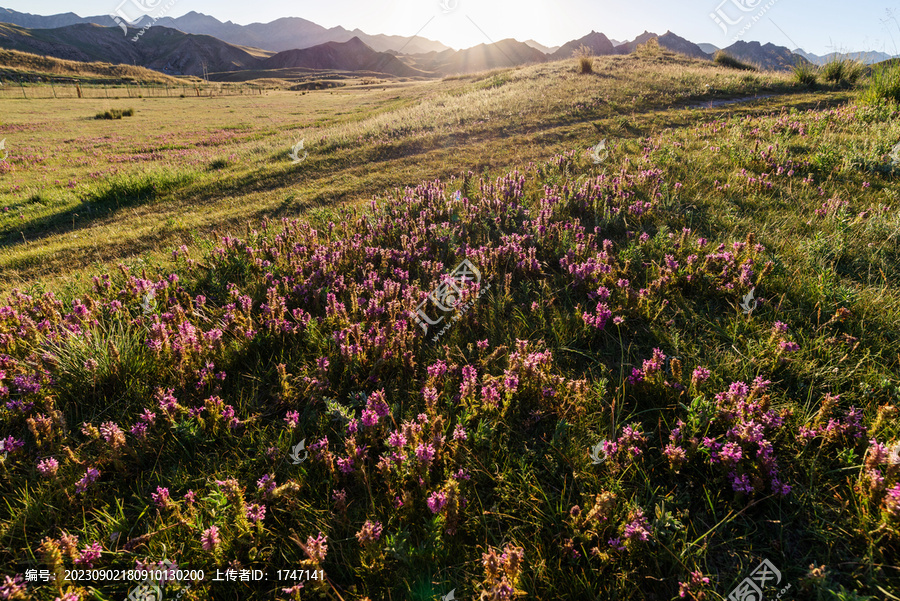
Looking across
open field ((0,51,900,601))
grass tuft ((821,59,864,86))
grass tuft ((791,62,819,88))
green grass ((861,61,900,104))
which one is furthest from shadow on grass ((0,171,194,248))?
grass tuft ((821,59,864,86))

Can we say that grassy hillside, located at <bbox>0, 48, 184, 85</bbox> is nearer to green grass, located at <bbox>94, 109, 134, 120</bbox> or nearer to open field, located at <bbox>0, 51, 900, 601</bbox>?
green grass, located at <bbox>94, 109, 134, 120</bbox>

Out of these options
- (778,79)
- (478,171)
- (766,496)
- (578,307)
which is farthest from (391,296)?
(778,79)

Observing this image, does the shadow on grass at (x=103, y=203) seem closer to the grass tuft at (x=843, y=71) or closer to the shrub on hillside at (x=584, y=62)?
the shrub on hillside at (x=584, y=62)

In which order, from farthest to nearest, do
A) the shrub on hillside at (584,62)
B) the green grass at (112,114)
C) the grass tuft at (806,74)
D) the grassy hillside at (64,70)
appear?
the grassy hillside at (64,70), the green grass at (112,114), the shrub on hillside at (584,62), the grass tuft at (806,74)

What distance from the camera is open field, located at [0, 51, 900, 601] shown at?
2.42m

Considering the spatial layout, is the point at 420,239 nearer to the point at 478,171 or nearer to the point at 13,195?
the point at 478,171

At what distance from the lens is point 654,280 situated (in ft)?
15.7

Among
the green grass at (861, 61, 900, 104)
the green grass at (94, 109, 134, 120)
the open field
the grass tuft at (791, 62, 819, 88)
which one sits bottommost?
the open field

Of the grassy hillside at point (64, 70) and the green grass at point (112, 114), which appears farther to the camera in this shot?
the grassy hillside at point (64, 70)

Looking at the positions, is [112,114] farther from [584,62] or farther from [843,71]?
[843,71]

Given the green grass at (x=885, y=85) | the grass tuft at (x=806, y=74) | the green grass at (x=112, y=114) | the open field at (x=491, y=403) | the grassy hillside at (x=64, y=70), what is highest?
the grassy hillside at (x=64, y=70)

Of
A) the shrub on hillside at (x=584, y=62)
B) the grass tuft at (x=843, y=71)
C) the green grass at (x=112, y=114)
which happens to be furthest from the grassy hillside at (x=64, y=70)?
the grass tuft at (x=843, y=71)

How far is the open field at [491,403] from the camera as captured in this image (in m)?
2.42

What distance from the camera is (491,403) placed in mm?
3352
